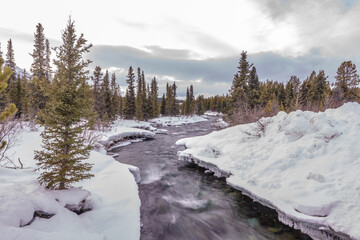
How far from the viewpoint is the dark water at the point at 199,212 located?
5765 mm

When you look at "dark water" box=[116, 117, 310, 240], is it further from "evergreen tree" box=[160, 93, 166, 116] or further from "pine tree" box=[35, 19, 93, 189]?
"evergreen tree" box=[160, 93, 166, 116]

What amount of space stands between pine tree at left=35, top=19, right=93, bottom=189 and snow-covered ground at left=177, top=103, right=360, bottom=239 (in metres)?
6.93

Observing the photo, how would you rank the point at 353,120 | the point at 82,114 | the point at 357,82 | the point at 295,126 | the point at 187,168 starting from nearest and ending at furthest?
1. the point at 82,114
2. the point at 353,120
3. the point at 295,126
4. the point at 187,168
5. the point at 357,82

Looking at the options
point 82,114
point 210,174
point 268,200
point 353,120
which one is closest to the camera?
point 82,114

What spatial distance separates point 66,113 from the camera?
549 cm

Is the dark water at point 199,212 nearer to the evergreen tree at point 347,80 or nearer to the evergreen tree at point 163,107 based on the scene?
the evergreen tree at point 347,80

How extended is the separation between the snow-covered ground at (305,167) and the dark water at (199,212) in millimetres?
588

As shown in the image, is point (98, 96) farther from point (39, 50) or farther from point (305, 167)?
point (305, 167)

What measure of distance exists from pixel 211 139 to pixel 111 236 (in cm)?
1141

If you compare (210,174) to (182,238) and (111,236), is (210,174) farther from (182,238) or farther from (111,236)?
(111,236)

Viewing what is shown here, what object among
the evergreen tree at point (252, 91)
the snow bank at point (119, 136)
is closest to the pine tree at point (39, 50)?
the snow bank at point (119, 136)

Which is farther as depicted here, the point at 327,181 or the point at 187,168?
the point at 187,168

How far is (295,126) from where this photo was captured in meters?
8.73

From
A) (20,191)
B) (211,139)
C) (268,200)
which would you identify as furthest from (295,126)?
(20,191)
